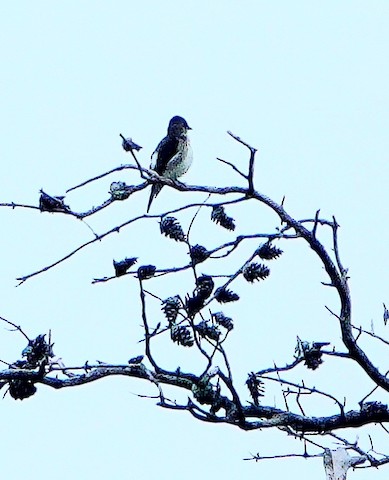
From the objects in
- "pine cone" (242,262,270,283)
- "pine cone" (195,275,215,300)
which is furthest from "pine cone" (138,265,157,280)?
"pine cone" (242,262,270,283)

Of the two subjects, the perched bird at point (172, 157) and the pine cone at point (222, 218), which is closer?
the pine cone at point (222, 218)

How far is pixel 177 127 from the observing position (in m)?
9.06

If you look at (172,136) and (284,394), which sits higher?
(172,136)

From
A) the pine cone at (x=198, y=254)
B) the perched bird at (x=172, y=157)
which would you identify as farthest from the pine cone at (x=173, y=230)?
the perched bird at (x=172, y=157)

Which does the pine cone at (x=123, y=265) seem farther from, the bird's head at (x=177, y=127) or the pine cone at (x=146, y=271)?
the bird's head at (x=177, y=127)

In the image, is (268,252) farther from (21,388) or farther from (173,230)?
(21,388)

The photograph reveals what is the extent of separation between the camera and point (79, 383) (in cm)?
445

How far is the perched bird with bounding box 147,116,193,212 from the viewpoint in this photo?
8.45m

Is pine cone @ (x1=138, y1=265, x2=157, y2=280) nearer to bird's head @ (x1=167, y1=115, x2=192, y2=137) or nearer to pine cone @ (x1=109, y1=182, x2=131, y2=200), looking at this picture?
pine cone @ (x1=109, y1=182, x2=131, y2=200)

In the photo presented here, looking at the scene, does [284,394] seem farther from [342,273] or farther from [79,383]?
[79,383]

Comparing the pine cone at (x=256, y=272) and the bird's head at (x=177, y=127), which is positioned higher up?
the bird's head at (x=177, y=127)

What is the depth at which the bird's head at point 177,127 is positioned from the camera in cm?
895

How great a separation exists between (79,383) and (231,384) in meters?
0.75

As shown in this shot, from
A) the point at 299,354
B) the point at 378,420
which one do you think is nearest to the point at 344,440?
the point at 378,420
